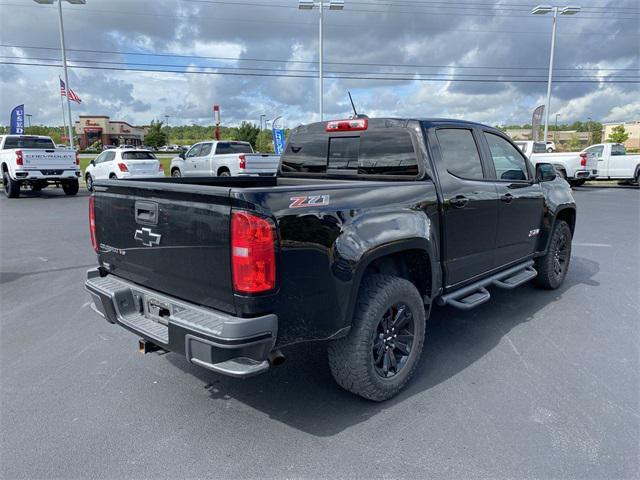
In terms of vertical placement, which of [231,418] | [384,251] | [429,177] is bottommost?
[231,418]

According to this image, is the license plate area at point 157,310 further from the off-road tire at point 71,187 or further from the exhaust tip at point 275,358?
the off-road tire at point 71,187

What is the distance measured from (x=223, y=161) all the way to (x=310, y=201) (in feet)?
52.6

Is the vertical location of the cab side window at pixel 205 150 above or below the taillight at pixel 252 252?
above

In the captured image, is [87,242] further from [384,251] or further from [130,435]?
[384,251]

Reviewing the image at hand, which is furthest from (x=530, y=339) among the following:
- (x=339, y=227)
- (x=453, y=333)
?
(x=339, y=227)

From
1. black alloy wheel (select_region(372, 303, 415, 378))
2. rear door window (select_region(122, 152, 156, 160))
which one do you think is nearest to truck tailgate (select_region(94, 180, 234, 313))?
black alloy wheel (select_region(372, 303, 415, 378))

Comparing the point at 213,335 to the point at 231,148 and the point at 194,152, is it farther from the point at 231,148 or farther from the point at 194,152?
the point at 194,152

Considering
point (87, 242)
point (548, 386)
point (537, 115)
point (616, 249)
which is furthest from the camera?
point (537, 115)

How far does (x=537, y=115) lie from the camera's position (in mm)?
24719

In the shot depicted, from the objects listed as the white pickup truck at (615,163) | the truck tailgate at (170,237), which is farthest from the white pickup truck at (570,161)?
the truck tailgate at (170,237)

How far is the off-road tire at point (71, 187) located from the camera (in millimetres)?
17217

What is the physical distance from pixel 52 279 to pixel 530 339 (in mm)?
5789

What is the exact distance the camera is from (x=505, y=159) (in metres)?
4.84

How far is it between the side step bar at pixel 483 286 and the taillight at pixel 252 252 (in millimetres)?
1865
